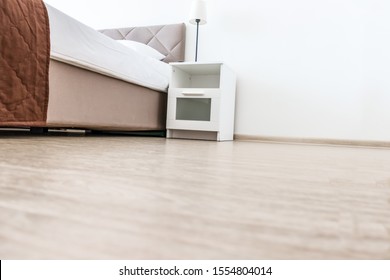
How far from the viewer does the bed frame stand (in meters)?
1.27

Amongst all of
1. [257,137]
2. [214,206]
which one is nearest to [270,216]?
[214,206]

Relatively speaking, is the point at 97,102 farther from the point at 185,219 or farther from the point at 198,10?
the point at 185,219

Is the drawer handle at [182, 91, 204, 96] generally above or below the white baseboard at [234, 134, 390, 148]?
above

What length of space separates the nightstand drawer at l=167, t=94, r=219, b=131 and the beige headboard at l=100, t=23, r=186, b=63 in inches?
21.7

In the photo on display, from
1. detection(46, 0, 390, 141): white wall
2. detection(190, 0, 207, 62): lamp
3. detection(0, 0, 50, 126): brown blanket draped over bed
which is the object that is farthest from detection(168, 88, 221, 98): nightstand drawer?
detection(0, 0, 50, 126): brown blanket draped over bed

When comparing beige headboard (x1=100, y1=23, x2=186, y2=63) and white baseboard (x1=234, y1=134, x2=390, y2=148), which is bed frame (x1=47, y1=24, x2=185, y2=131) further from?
white baseboard (x1=234, y1=134, x2=390, y2=148)

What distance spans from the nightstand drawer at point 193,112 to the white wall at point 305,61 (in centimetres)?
45

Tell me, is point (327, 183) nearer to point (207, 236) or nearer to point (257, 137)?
point (207, 236)

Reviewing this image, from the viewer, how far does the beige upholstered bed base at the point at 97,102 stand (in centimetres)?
126

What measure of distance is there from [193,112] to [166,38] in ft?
2.55

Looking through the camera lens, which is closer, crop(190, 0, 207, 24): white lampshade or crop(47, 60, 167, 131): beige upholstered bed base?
crop(47, 60, 167, 131): beige upholstered bed base

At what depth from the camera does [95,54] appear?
1420 mm

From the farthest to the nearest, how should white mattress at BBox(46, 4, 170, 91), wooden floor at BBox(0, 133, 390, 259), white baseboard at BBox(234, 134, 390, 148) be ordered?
1. white baseboard at BBox(234, 134, 390, 148)
2. white mattress at BBox(46, 4, 170, 91)
3. wooden floor at BBox(0, 133, 390, 259)
